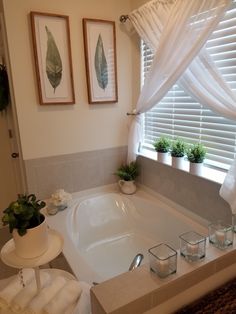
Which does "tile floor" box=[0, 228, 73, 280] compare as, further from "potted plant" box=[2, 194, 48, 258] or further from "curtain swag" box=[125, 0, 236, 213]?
"curtain swag" box=[125, 0, 236, 213]

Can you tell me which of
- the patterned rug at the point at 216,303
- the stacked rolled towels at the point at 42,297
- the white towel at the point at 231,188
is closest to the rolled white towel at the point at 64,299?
the stacked rolled towels at the point at 42,297

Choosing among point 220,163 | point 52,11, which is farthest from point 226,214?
point 52,11

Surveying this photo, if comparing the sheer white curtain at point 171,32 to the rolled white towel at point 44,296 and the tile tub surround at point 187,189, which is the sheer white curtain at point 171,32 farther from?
the rolled white towel at point 44,296

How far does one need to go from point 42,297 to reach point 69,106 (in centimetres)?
169

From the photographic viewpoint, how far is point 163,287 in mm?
963

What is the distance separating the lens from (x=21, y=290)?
0.98 meters

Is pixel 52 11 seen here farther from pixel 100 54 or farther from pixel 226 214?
pixel 226 214

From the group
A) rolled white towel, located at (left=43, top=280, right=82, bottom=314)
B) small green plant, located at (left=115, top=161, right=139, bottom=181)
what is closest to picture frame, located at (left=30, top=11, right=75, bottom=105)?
small green plant, located at (left=115, top=161, right=139, bottom=181)

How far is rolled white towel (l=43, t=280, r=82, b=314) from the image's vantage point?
92 centimetres

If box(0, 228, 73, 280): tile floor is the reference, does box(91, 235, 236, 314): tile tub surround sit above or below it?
above

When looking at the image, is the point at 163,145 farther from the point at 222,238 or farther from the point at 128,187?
the point at 222,238

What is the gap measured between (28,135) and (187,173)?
4.66 feet

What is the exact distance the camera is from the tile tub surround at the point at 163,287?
0.90 meters

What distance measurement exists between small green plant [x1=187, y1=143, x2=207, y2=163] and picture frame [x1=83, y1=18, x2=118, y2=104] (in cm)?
102
